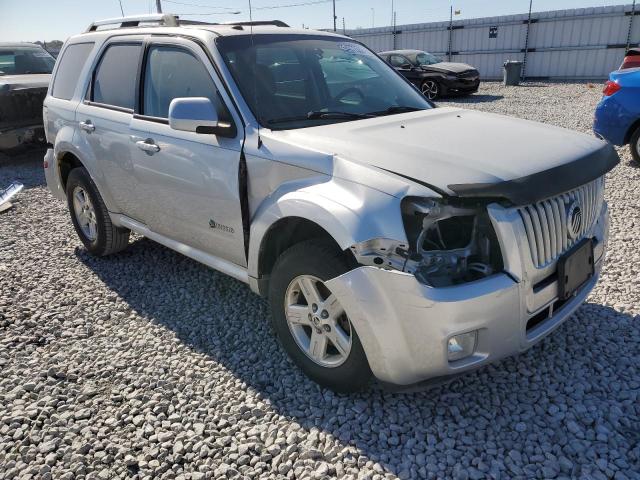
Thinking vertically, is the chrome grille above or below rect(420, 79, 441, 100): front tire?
above

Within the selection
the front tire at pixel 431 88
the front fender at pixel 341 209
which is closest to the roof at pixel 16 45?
the front fender at pixel 341 209

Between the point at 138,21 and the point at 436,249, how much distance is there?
3.35m

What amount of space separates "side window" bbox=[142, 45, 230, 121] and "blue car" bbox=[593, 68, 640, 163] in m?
5.65

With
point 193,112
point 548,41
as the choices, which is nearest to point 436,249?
point 193,112

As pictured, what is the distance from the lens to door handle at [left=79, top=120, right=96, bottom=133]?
13.7ft

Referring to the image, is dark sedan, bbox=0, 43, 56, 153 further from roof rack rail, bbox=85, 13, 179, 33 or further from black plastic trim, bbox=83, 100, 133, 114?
black plastic trim, bbox=83, 100, 133, 114

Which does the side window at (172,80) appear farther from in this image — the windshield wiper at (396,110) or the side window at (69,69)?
the side window at (69,69)

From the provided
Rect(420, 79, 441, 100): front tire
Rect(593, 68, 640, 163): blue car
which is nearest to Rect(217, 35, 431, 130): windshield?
Rect(593, 68, 640, 163): blue car

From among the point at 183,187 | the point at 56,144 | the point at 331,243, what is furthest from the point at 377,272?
the point at 56,144

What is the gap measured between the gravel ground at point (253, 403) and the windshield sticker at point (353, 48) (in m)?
2.00

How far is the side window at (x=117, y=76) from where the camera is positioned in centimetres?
387

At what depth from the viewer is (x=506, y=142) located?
8.80ft

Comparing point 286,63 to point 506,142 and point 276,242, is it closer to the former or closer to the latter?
point 276,242

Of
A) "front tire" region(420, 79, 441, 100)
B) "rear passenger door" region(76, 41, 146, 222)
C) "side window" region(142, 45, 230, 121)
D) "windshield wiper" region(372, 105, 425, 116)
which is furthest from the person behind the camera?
→ "front tire" region(420, 79, 441, 100)
